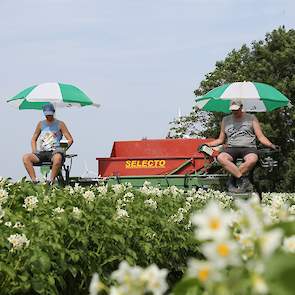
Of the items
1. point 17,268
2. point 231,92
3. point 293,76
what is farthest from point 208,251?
point 293,76

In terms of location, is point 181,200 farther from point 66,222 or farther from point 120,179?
point 120,179

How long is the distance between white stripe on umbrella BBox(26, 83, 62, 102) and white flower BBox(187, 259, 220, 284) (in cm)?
1379

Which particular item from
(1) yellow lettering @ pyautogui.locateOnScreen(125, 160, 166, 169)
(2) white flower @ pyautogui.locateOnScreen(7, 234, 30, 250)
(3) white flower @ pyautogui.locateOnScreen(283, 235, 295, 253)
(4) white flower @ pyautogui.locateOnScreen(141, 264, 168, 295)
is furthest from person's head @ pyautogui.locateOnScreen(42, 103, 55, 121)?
(4) white flower @ pyautogui.locateOnScreen(141, 264, 168, 295)

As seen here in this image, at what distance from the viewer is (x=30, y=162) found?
38.8 feet

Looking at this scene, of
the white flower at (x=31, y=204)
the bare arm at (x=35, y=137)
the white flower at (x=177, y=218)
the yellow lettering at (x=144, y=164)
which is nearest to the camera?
the white flower at (x=31, y=204)

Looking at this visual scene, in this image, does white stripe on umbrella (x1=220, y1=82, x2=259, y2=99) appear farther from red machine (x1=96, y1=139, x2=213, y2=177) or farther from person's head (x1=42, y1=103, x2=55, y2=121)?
person's head (x1=42, y1=103, x2=55, y2=121)

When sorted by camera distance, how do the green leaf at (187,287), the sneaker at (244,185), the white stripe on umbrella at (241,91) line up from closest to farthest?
the green leaf at (187,287)
the sneaker at (244,185)
the white stripe on umbrella at (241,91)

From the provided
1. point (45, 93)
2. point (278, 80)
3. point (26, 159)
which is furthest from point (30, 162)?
point (278, 80)

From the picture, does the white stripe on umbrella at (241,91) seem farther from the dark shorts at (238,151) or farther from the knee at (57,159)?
the dark shorts at (238,151)

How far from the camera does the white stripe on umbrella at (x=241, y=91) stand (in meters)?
14.3

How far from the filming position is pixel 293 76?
1555 inches

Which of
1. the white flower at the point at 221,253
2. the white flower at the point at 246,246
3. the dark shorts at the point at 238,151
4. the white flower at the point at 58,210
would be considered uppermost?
the dark shorts at the point at 238,151

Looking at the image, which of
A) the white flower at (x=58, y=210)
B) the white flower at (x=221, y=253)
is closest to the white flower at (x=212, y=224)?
the white flower at (x=221, y=253)

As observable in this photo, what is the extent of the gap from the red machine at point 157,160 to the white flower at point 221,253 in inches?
593
